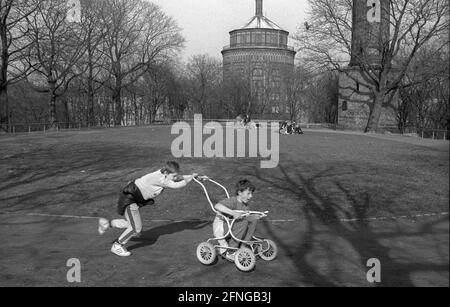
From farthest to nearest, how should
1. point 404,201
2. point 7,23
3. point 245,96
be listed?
point 245,96 → point 7,23 → point 404,201

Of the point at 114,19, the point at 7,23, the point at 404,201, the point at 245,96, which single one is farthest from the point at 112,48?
the point at 404,201

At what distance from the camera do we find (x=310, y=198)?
11.9 meters

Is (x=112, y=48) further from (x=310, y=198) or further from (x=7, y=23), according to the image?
(x=310, y=198)

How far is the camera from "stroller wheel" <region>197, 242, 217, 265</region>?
677cm

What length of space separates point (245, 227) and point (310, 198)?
211 inches

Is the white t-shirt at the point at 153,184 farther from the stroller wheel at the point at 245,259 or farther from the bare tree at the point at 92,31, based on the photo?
the bare tree at the point at 92,31

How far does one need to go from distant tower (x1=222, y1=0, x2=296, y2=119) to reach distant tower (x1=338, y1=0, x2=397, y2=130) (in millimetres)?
23541

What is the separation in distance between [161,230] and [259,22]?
126702 millimetres

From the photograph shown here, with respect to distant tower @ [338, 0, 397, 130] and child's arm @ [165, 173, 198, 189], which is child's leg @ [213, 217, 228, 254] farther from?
distant tower @ [338, 0, 397, 130]

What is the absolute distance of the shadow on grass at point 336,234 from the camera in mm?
5645

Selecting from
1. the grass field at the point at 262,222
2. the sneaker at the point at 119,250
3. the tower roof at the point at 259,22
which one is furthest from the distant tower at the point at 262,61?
the sneaker at the point at 119,250

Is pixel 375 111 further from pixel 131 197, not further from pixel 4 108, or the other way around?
pixel 131 197

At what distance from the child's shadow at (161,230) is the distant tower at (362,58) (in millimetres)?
25298

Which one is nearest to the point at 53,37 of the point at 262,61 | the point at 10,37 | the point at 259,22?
the point at 10,37
